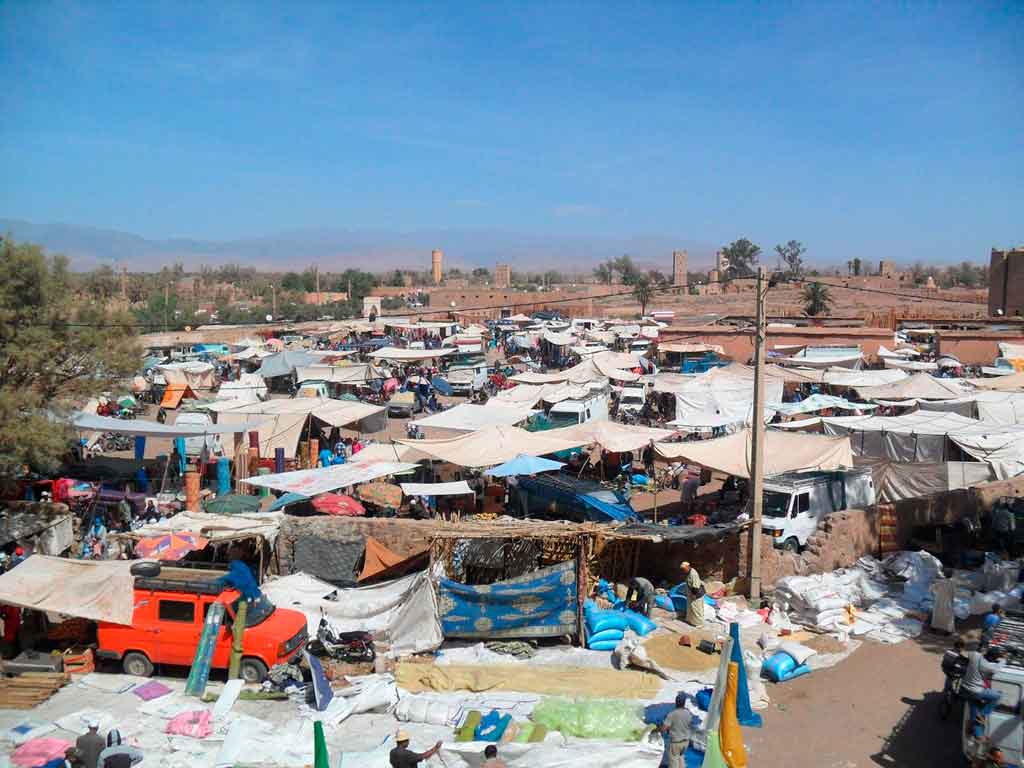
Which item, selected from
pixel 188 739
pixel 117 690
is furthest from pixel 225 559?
pixel 188 739

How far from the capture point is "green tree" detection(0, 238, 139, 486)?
14.6 metres

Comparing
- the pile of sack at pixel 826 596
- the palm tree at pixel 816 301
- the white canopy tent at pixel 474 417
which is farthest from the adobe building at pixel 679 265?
the pile of sack at pixel 826 596

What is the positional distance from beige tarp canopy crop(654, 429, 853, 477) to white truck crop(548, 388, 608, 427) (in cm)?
733

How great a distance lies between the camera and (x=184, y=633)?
9.59m

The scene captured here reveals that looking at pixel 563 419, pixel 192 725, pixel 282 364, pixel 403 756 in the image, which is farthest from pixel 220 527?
pixel 282 364

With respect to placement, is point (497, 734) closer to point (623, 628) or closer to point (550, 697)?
point (550, 697)

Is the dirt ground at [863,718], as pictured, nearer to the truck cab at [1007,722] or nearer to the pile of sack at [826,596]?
the pile of sack at [826,596]

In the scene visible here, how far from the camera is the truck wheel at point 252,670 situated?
944 centimetres

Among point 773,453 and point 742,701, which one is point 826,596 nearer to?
point 742,701

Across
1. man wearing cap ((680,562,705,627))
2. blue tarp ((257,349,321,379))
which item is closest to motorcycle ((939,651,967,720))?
man wearing cap ((680,562,705,627))

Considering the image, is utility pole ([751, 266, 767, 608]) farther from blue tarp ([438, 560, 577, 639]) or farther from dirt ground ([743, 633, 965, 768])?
blue tarp ([438, 560, 577, 639])

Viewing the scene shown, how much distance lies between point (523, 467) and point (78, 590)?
6.90 metres

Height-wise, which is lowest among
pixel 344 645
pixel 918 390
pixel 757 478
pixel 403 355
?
pixel 344 645

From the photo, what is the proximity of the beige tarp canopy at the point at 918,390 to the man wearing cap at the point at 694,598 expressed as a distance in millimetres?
14025
